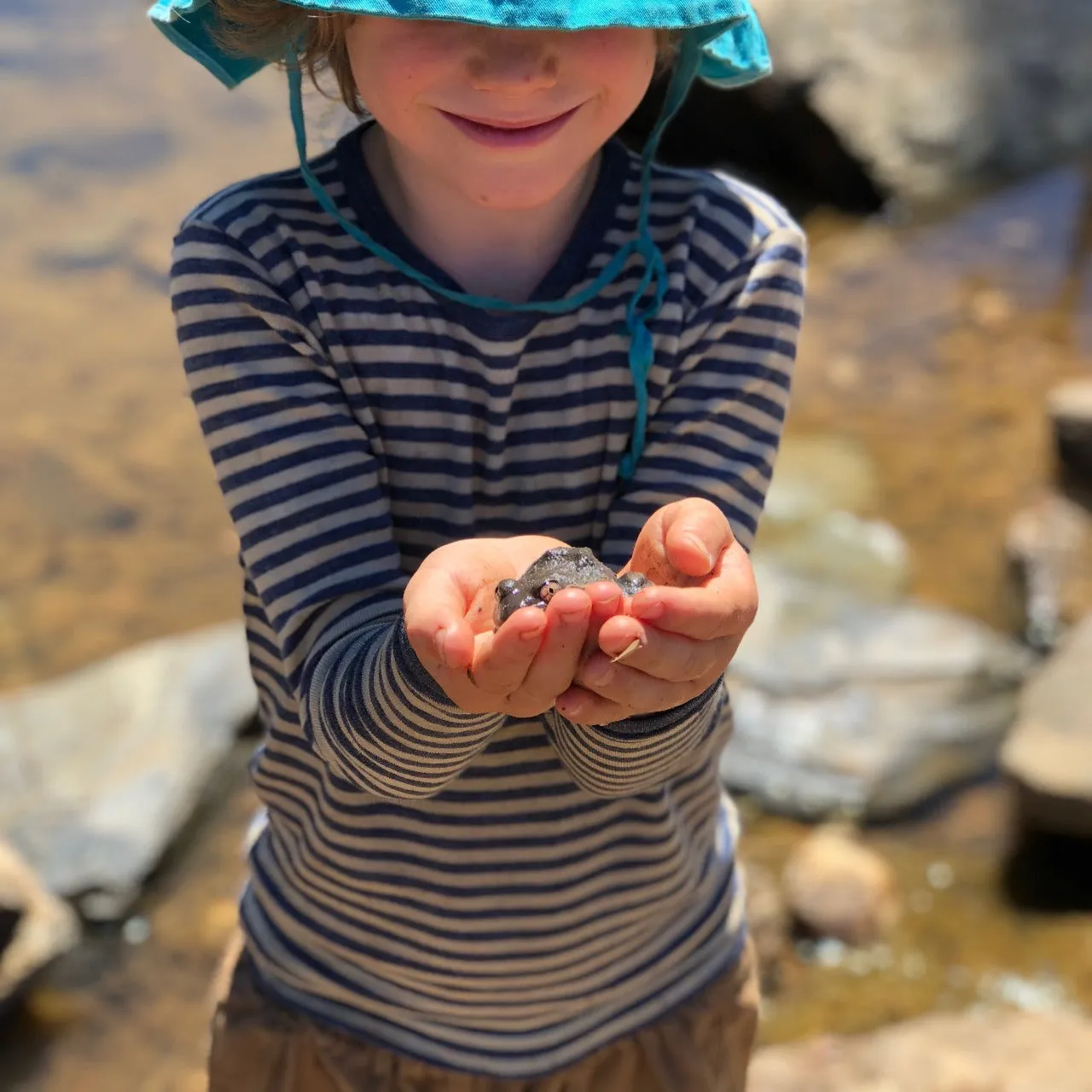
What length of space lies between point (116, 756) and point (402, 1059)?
1857 millimetres

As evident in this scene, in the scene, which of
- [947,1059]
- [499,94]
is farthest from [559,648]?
[947,1059]

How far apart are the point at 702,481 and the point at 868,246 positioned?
14.6 ft

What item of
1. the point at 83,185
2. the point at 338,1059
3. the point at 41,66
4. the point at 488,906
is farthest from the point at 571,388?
the point at 41,66

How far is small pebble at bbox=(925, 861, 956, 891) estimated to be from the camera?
270 centimetres

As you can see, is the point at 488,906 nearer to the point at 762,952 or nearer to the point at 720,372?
the point at 720,372

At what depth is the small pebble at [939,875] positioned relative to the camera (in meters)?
2.70

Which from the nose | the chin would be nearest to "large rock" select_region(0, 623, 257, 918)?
the chin

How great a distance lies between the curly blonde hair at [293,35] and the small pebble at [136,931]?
199 cm

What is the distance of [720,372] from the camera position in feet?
3.92

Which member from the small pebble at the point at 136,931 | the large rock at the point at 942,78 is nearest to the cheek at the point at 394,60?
the small pebble at the point at 136,931

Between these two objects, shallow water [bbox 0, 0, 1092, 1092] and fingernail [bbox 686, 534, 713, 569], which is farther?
shallow water [bbox 0, 0, 1092, 1092]

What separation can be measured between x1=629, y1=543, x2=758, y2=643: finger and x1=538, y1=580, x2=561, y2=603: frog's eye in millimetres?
53

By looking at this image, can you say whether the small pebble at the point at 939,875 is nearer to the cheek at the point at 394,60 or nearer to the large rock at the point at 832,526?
the large rock at the point at 832,526

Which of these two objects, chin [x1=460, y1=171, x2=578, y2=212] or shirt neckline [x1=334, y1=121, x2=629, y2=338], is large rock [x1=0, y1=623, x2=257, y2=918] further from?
chin [x1=460, y1=171, x2=578, y2=212]
